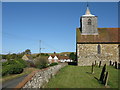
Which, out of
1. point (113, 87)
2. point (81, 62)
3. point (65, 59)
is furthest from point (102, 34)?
point (65, 59)

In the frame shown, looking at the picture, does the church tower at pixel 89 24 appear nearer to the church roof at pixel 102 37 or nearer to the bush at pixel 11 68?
the church roof at pixel 102 37

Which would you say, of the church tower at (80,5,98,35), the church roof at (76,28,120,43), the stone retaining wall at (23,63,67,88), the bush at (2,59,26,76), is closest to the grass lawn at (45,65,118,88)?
the stone retaining wall at (23,63,67,88)

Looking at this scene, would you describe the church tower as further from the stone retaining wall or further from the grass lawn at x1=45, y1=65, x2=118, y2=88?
the stone retaining wall

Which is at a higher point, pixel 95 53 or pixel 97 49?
pixel 97 49

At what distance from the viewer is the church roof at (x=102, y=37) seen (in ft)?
108

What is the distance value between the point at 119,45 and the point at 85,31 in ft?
25.0

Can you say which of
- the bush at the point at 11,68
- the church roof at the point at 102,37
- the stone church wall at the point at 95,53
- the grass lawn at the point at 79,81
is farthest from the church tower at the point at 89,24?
the grass lawn at the point at 79,81

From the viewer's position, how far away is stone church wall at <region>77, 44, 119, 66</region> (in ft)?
107

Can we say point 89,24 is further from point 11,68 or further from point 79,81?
point 79,81

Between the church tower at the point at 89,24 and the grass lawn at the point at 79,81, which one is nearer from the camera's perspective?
the grass lawn at the point at 79,81

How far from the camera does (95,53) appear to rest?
107 ft

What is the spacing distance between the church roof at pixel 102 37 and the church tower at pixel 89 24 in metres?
1.01

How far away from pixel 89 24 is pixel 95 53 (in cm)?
682

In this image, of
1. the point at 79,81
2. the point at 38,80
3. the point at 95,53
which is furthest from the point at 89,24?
the point at 38,80
